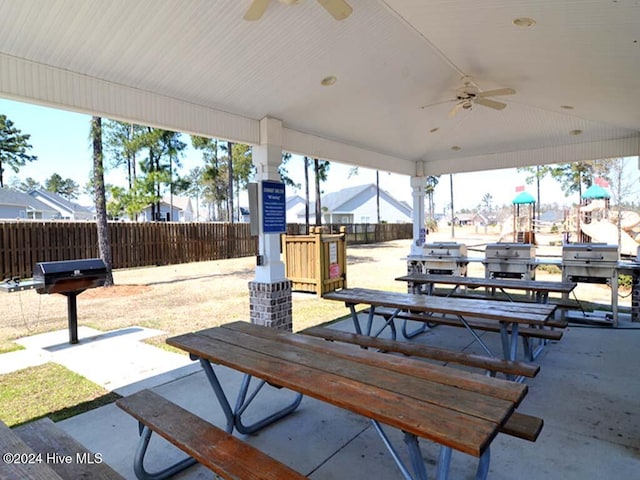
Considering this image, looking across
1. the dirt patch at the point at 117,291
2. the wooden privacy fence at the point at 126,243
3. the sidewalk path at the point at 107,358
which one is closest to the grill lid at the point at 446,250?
the sidewalk path at the point at 107,358

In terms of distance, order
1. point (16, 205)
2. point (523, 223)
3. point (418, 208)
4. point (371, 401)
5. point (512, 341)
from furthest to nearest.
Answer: point (16, 205) → point (523, 223) → point (418, 208) → point (512, 341) → point (371, 401)

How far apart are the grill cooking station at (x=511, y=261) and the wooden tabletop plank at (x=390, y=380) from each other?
17.1ft

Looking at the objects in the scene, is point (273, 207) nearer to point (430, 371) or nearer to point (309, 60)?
point (309, 60)

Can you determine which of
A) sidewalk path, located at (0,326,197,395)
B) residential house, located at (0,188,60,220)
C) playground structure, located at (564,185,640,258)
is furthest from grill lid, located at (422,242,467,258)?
residential house, located at (0,188,60,220)

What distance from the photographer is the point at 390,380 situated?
194 cm

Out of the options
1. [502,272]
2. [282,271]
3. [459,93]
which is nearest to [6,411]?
[282,271]

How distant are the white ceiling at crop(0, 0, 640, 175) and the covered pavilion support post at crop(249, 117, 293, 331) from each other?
0.16 meters

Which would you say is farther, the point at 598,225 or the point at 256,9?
the point at 598,225

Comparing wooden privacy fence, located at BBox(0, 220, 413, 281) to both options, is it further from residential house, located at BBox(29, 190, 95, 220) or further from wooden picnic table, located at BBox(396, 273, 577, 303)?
A: residential house, located at BBox(29, 190, 95, 220)

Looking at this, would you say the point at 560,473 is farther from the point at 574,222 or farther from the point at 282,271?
the point at 574,222

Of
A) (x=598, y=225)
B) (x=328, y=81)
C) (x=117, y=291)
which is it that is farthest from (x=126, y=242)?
(x=598, y=225)

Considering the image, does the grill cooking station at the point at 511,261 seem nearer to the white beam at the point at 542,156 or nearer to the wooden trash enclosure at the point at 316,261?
the white beam at the point at 542,156

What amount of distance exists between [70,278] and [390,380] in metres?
4.55

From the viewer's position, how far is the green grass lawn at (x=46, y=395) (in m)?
3.20
